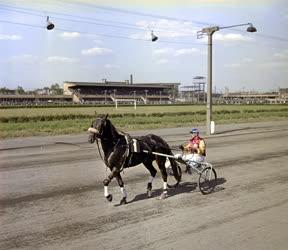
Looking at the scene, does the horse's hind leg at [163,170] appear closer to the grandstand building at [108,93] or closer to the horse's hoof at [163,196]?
the horse's hoof at [163,196]

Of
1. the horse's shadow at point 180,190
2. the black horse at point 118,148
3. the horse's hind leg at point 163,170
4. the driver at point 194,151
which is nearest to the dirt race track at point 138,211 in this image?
the horse's shadow at point 180,190

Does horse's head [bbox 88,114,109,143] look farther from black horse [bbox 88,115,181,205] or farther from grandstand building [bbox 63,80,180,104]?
grandstand building [bbox 63,80,180,104]

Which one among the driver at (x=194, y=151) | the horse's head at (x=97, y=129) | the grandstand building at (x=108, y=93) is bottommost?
the grandstand building at (x=108, y=93)

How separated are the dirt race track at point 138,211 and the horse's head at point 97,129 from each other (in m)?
1.47

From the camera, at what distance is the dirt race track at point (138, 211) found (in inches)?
289

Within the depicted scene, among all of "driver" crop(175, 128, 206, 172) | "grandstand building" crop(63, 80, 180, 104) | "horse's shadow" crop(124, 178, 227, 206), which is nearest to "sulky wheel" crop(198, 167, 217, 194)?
"horse's shadow" crop(124, 178, 227, 206)

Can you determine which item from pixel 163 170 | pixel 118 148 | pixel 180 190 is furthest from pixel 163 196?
pixel 118 148

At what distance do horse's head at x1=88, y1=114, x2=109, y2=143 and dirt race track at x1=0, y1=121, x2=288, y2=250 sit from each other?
147 centimetres

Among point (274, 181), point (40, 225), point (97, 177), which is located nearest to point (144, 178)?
point (97, 177)

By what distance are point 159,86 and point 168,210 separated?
18706 cm

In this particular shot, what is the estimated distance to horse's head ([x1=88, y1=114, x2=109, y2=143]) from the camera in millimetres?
9125

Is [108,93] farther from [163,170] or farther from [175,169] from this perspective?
[163,170]

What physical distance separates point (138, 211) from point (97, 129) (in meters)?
1.82

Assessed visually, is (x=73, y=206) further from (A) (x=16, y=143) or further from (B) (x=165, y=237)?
(A) (x=16, y=143)
